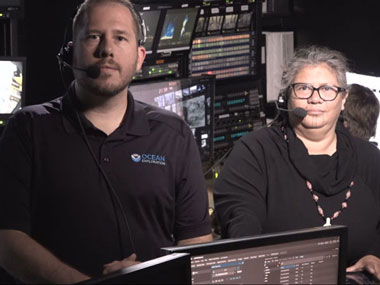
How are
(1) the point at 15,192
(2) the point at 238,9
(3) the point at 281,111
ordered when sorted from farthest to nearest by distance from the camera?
(2) the point at 238,9, (3) the point at 281,111, (1) the point at 15,192

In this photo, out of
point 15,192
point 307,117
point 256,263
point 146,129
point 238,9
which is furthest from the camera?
point 238,9

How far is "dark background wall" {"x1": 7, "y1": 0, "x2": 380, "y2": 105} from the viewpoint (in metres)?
3.91

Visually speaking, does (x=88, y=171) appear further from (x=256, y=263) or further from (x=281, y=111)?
(x=281, y=111)

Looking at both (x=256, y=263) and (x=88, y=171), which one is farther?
(x=88, y=171)

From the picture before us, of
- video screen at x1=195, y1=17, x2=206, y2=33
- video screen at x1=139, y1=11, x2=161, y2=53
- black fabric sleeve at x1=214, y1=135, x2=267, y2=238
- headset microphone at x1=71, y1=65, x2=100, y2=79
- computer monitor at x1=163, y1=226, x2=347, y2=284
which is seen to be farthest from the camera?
video screen at x1=195, y1=17, x2=206, y2=33

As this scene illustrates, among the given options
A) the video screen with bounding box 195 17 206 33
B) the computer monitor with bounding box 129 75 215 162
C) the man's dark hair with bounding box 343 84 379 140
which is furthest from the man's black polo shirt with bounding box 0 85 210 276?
the man's dark hair with bounding box 343 84 379 140

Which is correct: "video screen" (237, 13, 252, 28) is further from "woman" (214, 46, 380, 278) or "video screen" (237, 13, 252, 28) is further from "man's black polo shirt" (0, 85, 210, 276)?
"man's black polo shirt" (0, 85, 210, 276)

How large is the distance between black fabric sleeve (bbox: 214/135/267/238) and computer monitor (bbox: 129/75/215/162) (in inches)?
32.8

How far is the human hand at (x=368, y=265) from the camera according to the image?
227 centimetres

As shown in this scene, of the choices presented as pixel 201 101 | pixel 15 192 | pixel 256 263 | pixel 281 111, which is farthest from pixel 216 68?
pixel 256 263

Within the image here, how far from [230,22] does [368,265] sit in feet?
6.34

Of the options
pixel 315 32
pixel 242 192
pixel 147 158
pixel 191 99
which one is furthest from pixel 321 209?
pixel 315 32

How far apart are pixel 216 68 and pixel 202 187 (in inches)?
69.2

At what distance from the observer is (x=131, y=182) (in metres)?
2.14
